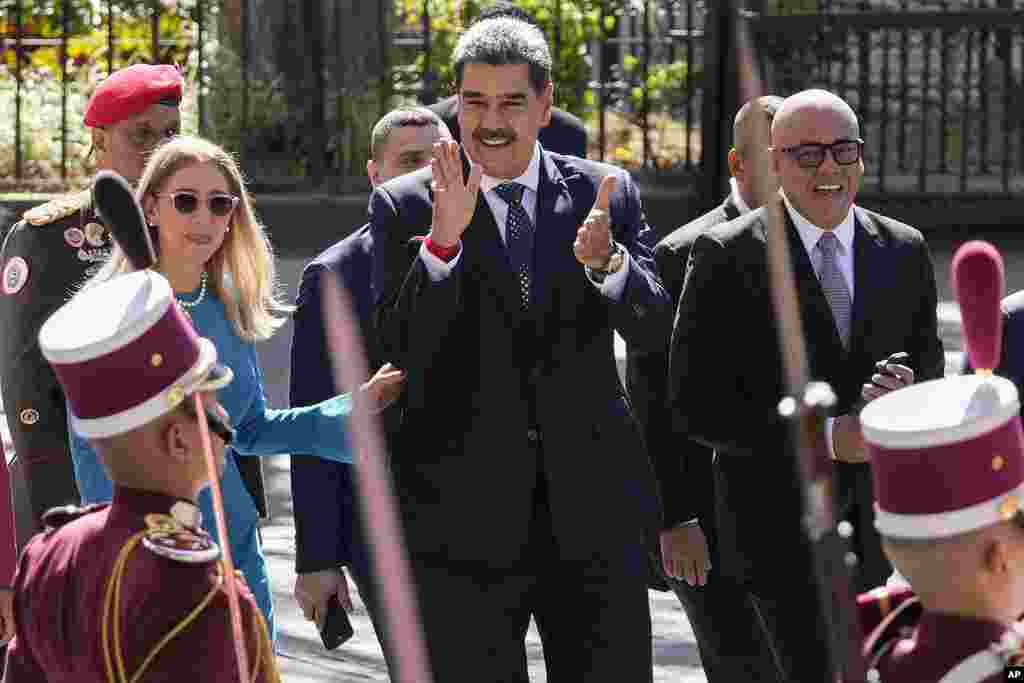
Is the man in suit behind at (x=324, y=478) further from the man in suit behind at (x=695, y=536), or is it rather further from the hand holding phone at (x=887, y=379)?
the hand holding phone at (x=887, y=379)

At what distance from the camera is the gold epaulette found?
5.85 metres

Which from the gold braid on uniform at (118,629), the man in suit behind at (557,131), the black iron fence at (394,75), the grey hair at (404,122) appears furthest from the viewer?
the black iron fence at (394,75)

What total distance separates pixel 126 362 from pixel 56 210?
228 centimetres

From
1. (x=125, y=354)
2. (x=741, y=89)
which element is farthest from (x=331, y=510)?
(x=741, y=89)

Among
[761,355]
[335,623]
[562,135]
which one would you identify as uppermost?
[562,135]

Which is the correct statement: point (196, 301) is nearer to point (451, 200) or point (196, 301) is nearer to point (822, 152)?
point (451, 200)

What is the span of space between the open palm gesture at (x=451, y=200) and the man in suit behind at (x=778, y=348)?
84 centimetres

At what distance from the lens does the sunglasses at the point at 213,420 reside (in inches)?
148

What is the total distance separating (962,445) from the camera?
3.43 metres

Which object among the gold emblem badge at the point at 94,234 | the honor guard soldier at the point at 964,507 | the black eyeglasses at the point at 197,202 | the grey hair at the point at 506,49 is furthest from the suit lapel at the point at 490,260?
the honor guard soldier at the point at 964,507

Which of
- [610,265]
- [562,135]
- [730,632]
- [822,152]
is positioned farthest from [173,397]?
[562,135]

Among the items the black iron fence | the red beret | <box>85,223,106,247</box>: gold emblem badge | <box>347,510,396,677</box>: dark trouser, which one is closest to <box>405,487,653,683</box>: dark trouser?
<box>347,510,396,677</box>: dark trouser

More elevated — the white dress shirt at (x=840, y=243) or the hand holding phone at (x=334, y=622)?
the white dress shirt at (x=840, y=243)

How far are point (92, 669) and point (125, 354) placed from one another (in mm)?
503
